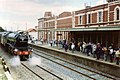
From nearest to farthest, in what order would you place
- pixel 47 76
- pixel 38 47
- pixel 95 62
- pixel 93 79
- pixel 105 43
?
pixel 93 79
pixel 47 76
pixel 95 62
pixel 105 43
pixel 38 47

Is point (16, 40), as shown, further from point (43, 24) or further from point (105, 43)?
point (43, 24)

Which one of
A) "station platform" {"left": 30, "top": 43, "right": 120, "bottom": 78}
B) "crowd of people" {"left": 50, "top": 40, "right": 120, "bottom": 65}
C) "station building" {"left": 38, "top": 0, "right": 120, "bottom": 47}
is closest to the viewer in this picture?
"station platform" {"left": 30, "top": 43, "right": 120, "bottom": 78}

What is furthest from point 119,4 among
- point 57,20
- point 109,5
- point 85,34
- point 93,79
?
point 57,20

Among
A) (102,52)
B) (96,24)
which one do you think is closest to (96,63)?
(102,52)

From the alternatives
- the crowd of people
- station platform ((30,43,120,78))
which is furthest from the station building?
station platform ((30,43,120,78))

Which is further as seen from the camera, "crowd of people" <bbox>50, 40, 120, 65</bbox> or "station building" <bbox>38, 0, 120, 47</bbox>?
"station building" <bbox>38, 0, 120, 47</bbox>

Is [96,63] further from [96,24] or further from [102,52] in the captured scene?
[96,24]

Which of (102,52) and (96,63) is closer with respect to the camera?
(96,63)

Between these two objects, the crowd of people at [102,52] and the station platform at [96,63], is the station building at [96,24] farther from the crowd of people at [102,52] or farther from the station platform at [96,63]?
the station platform at [96,63]

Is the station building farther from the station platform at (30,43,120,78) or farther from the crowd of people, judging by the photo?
the station platform at (30,43,120,78)

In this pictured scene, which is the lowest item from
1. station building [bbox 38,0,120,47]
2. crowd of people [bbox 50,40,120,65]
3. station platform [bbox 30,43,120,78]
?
station platform [bbox 30,43,120,78]

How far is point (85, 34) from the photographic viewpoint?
36.4 metres

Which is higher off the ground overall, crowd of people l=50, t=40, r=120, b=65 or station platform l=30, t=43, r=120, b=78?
crowd of people l=50, t=40, r=120, b=65

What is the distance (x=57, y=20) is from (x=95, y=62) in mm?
44974
